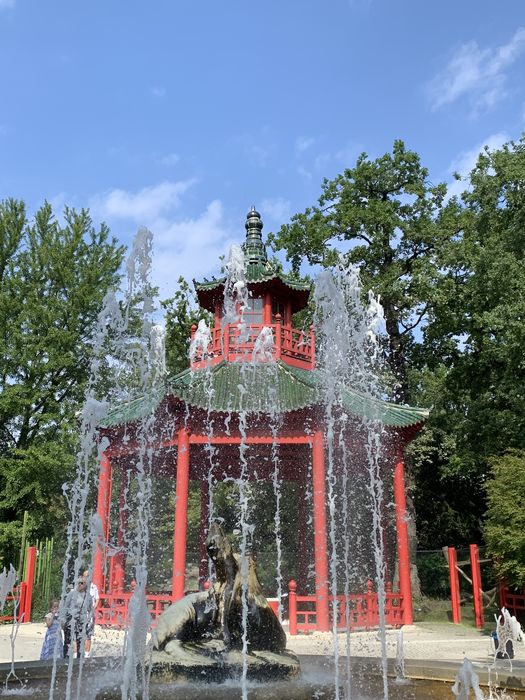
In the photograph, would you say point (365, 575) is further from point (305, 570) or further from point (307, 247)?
point (307, 247)

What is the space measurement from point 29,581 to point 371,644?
379 inches

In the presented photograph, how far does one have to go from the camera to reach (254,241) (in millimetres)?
19234

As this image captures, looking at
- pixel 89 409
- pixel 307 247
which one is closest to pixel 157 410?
pixel 89 409

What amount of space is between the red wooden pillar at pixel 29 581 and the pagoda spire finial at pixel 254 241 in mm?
9805

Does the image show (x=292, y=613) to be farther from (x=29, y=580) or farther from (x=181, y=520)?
(x=29, y=580)

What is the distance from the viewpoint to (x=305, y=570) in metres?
17.4

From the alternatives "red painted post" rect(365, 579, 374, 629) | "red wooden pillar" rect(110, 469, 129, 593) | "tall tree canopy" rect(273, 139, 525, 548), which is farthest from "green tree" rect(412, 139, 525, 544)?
"red wooden pillar" rect(110, 469, 129, 593)

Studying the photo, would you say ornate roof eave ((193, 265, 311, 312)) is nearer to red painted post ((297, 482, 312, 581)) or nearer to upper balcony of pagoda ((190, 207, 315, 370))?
upper balcony of pagoda ((190, 207, 315, 370))

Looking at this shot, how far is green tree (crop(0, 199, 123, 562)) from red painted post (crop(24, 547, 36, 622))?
18.8 feet

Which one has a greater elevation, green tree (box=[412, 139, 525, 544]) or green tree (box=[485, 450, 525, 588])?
green tree (box=[412, 139, 525, 544])

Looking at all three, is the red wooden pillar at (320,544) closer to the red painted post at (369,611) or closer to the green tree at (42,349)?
the red painted post at (369,611)

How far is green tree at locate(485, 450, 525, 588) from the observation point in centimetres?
1350

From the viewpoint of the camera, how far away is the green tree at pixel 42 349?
24266 mm

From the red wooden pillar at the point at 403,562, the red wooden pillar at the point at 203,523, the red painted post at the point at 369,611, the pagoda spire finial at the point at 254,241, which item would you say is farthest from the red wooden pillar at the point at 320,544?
the pagoda spire finial at the point at 254,241
